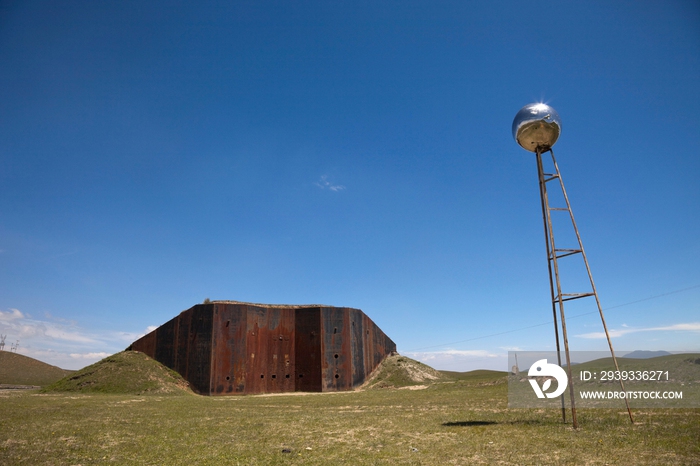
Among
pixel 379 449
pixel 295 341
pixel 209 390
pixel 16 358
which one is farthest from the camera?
pixel 16 358

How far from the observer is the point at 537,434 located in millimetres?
12352

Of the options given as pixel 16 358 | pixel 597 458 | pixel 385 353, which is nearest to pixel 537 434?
pixel 597 458

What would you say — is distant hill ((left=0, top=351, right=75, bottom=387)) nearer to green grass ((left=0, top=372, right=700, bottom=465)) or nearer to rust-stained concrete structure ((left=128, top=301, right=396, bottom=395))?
rust-stained concrete structure ((left=128, top=301, right=396, bottom=395))

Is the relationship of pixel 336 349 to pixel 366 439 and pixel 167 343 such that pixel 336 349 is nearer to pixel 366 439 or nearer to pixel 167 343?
pixel 167 343

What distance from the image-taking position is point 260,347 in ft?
150

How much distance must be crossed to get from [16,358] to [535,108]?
9142 centimetres

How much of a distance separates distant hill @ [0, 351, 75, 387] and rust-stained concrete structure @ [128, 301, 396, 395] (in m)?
34.4

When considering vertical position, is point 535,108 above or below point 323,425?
above

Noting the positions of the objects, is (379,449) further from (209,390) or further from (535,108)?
(209,390)

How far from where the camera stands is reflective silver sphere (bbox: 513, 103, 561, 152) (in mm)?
14945

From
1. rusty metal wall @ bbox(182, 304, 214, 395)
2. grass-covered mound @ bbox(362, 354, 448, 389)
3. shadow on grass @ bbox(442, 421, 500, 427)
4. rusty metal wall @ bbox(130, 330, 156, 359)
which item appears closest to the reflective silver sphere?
shadow on grass @ bbox(442, 421, 500, 427)

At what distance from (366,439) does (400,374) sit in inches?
1652

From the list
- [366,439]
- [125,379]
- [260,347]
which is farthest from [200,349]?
[366,439]

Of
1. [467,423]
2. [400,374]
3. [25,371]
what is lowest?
[25,371]
